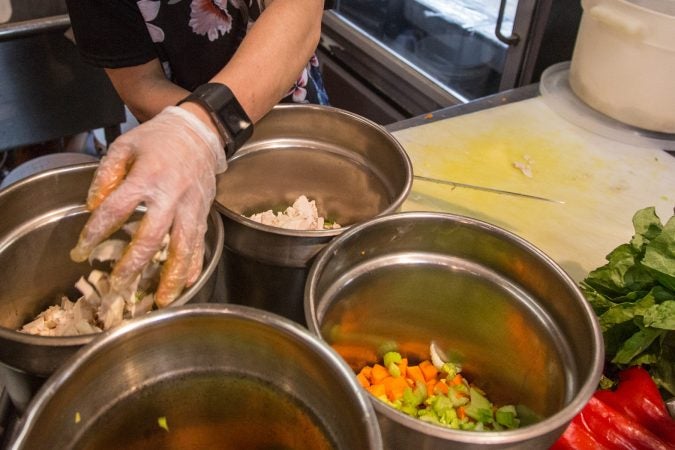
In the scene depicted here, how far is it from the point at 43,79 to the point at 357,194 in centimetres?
133

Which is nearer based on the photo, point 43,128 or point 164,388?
point 164,388

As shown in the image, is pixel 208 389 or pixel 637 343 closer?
pixel 208 389

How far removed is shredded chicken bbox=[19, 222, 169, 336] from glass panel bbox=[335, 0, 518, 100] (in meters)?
1.62

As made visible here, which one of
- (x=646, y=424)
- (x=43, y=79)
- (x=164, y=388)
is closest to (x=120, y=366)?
(x=164, y=388)

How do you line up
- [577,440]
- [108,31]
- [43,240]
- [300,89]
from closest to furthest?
[577,440], [43,240], [108,31], [300,89]

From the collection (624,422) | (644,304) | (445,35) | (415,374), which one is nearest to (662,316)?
(644,304)

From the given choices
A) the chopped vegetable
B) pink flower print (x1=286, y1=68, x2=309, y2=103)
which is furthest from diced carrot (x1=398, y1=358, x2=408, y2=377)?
pink flower print (x1=286, y1=68, x2=309, y2=103)

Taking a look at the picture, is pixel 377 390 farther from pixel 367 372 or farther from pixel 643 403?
pixel 643 403

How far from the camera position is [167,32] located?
1.24m

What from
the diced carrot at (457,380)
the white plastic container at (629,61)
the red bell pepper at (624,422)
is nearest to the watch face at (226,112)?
the diced carrot at (457,380)

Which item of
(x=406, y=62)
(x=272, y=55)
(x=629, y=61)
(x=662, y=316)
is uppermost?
(x=272, y=55)

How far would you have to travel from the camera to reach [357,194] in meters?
1.20

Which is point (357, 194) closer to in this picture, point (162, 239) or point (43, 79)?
point (162, 239)

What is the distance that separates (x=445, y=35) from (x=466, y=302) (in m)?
1.86
